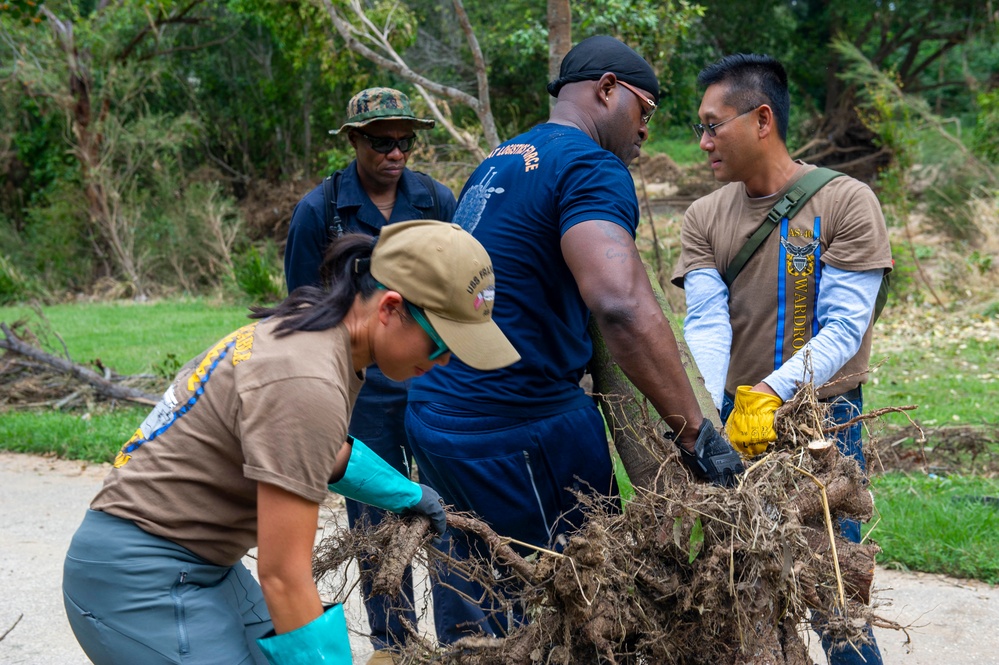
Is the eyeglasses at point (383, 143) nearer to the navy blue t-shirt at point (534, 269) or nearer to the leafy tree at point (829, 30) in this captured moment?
the navy blue t-shirt at point (534, 269)

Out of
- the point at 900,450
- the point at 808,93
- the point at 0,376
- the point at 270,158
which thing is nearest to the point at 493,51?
the point at 270,158

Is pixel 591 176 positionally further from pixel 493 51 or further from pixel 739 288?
pixel 493 51

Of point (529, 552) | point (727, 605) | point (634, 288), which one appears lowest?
point (529, 552)

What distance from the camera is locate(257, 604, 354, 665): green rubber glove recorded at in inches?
75.2

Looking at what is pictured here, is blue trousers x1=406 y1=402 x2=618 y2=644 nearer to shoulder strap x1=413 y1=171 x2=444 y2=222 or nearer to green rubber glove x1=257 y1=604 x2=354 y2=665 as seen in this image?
green rubber glove x1=257 y1=604 x2=354 y2=665

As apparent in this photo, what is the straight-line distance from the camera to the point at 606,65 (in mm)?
2787

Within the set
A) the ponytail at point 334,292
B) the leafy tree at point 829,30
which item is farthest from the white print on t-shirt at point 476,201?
the leafy tree at point 829,30

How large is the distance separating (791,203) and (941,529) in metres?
2.42

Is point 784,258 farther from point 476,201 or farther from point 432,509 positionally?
point 432,509

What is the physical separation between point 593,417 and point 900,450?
3980 millimetres

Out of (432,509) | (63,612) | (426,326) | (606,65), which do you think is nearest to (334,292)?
(426,326)

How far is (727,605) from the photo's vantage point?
226 centimetres

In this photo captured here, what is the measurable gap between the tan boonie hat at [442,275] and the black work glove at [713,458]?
28.0 inches

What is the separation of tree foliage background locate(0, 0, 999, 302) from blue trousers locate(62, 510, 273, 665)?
401 inches
